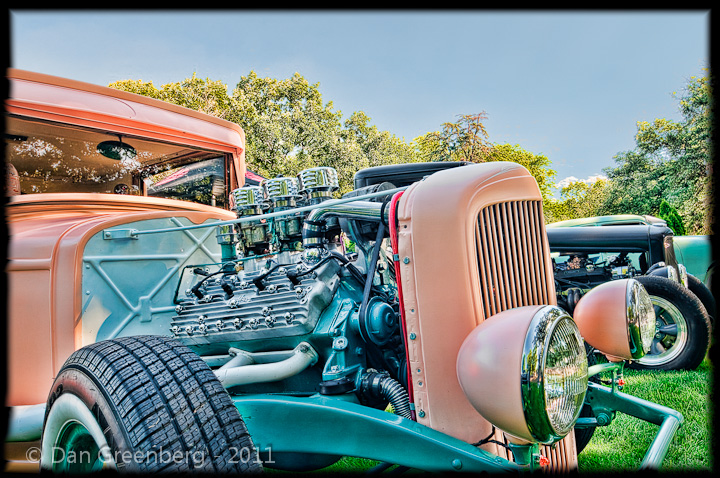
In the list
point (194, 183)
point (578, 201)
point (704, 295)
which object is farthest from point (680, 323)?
point (578, 201)

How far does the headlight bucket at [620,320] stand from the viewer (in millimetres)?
2045

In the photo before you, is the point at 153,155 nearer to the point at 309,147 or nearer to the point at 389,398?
the point at 389,398

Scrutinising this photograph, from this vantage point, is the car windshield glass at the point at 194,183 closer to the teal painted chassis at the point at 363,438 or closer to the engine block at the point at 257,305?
the engine block at the point at 257,305

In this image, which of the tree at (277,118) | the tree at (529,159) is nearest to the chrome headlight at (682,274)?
the tree at (277,118)

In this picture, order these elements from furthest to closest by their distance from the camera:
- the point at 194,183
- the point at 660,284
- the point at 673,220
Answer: the point at 673,220
the point at 660,284
the point at 194,183

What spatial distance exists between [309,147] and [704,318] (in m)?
14.4

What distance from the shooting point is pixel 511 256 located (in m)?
1.76

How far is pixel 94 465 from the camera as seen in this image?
1.67 metres

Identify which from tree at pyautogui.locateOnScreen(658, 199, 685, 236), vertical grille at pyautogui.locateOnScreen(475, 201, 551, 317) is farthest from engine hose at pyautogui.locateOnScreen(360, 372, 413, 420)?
tree at pyautogui.locateOnScreen(658, 199, 685, 236)

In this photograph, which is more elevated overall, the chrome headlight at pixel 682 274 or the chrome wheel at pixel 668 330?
the chrome headlight at pixel 682 274

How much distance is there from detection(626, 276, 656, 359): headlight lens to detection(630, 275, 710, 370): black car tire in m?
2.62

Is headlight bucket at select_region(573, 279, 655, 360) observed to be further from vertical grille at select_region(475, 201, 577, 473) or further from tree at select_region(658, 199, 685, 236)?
tree at select_region(658, 199, 685, 236)

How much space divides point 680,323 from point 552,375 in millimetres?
4115

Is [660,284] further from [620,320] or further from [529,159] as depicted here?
[529,159]
